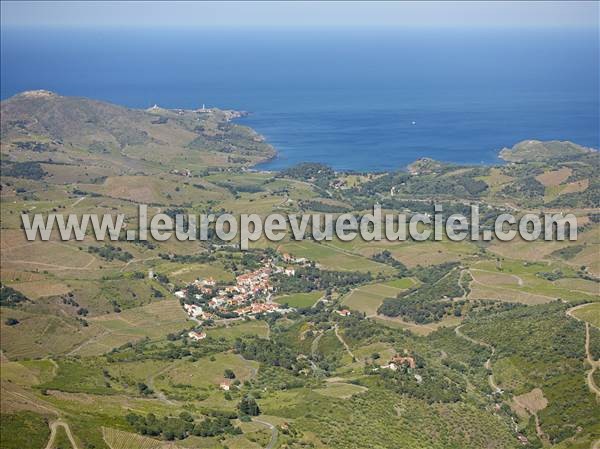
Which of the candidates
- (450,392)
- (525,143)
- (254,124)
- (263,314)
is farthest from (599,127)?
(450,392)

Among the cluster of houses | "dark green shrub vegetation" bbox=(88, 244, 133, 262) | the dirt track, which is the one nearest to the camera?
the dirt track

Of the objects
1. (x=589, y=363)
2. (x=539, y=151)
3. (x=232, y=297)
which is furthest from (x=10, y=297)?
(x=539, y=151)

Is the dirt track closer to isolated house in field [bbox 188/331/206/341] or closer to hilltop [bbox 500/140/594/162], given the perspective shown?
isolated house in field [bbox 188/331/206/341]

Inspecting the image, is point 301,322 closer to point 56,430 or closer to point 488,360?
point 488,360

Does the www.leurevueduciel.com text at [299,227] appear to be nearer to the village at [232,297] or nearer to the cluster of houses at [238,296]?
the cluster of houses at [238,296]

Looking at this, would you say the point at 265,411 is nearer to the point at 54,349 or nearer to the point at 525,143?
the point at 54,349

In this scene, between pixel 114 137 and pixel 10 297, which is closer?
pixel 10 297

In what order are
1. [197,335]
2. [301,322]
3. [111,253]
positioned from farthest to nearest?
1. [111,253]
2. [301,322]
3. [197,335]

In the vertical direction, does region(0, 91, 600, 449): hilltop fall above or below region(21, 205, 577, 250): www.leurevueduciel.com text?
below

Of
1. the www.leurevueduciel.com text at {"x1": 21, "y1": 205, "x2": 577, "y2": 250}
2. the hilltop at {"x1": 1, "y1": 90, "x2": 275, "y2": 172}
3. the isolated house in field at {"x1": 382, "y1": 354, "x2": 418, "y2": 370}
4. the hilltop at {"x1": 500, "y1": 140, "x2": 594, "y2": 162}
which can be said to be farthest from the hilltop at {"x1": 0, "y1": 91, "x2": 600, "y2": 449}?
the hilltop at {"x1": 1, "y1": 90, "x2": 275, "y2": 172}
